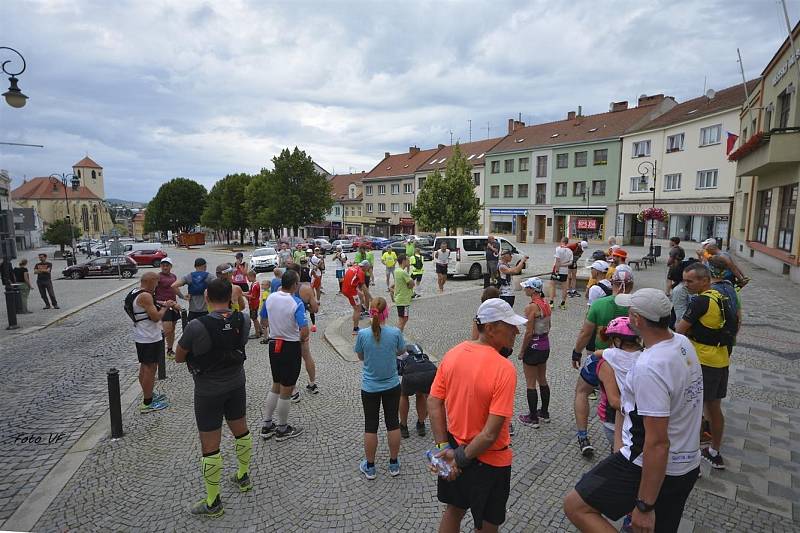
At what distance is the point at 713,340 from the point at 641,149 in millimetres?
37808

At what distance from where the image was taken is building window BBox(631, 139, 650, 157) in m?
35.5

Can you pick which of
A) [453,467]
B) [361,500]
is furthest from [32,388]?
[453,467]

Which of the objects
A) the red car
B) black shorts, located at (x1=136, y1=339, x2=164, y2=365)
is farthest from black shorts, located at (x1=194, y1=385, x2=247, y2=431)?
the red car

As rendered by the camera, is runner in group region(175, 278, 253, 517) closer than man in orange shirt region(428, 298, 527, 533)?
No

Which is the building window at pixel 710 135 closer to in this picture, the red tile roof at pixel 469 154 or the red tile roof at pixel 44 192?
the red tile roof at pixel 469 154

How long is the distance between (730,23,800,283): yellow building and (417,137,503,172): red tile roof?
3044cm

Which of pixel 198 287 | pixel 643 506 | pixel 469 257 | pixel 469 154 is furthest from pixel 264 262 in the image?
pixel 469 154

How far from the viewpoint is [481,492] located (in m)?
2.62

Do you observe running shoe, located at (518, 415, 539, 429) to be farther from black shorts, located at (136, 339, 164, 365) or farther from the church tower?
the church tower

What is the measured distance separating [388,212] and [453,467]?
192 feet

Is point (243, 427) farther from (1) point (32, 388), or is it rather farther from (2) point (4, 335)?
(2) point (4, 335)

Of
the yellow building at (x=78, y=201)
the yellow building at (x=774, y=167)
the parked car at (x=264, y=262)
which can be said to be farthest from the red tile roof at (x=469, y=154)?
the yellow building at (x=78, y=201)

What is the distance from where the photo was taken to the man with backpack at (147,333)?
5832 mm

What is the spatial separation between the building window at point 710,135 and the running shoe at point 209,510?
36.9 meters
